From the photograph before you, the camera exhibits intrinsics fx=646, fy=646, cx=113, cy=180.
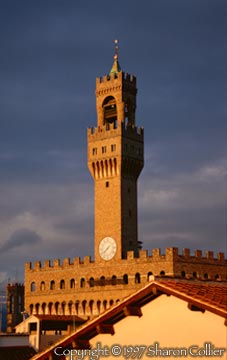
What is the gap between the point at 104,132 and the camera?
2975 inches

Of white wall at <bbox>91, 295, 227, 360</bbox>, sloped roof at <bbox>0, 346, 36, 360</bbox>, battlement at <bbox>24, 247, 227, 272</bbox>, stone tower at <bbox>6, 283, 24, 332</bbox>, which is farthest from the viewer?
stone tower at <bbox>6, 283, 24, 332</bbox>

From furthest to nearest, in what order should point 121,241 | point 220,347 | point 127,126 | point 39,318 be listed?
point 127,126, point 121,241, point 39,318, point 220,347

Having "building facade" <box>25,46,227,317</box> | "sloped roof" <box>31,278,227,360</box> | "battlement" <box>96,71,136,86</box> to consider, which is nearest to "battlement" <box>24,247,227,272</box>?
"building facade" <box>25,46,227,317</box>

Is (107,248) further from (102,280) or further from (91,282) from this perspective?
(91,282)

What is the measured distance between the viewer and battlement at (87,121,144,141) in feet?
244

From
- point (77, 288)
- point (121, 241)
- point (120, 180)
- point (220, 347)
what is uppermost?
point (120, 180)

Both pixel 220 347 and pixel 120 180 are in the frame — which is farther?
pixel 120 180

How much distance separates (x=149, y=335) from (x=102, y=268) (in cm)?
5343

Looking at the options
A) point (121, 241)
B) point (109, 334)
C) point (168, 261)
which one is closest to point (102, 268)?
point (121, 241)

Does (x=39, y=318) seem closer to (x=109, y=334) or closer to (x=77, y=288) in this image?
(x=77, y=288)

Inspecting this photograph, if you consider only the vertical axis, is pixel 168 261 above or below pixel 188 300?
above

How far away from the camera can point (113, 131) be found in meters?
74.6

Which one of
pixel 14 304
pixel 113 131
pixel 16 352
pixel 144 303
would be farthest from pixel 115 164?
pixel 144 303

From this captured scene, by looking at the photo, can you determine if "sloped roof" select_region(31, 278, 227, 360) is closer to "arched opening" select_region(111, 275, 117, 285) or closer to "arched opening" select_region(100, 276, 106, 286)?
"arched opening" select_region(111, 275, 117, 285)
